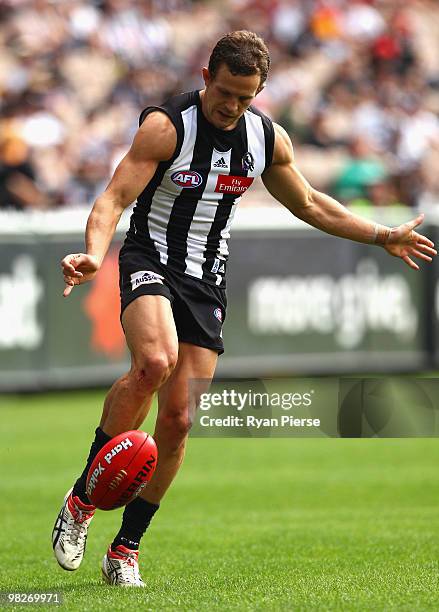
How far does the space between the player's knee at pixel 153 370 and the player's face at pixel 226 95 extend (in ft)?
3.60

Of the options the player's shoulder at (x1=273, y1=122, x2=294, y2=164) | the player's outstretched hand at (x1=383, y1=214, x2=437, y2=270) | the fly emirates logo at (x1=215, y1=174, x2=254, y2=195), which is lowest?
the player's outstretched hand at (x1=383, y1=214, x2=437, y2=270)

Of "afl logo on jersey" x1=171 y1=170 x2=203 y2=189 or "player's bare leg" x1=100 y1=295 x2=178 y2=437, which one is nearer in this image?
"player's bare leg" x1=100 y1=295 x2=178 y2=437

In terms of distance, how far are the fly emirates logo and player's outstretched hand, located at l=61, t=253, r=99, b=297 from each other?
2.71 feet

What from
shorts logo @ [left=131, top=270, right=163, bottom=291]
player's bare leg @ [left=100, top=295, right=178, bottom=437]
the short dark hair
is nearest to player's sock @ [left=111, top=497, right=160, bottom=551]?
player's bare leg @ [left=100, top=295, right=178, bottom=437]

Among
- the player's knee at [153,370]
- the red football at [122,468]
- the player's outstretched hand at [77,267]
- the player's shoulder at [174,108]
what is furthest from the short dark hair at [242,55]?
the red football at [122,468]

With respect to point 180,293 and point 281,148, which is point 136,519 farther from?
point 281,148

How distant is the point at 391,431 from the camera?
238 inches

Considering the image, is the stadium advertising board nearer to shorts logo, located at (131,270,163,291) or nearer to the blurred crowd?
the blurred crowd

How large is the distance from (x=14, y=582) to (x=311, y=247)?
8.83 meters

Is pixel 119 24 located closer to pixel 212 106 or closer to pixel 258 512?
pixel 258 512

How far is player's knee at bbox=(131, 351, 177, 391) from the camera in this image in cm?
534

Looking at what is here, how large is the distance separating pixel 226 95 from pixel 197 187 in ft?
1.51

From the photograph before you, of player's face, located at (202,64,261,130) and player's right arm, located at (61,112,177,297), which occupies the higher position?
player's face, located at (202,64,261,130)

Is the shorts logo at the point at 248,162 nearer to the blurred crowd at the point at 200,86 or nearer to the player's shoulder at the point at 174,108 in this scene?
the player's shoulder at the point at 174,108
